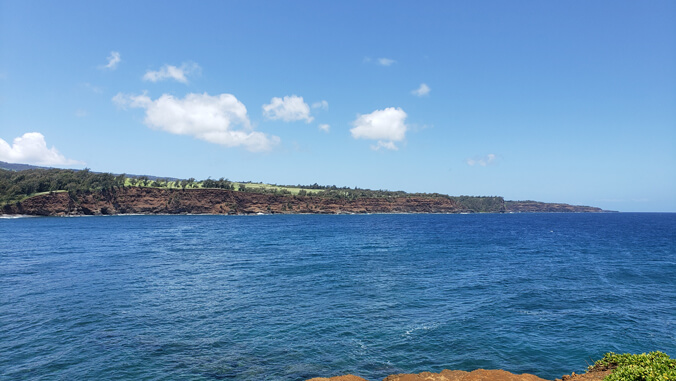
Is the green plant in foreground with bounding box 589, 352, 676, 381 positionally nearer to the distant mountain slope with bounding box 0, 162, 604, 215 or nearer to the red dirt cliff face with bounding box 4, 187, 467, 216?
the distant mountain slope with bounding box 0, 162, 604, 215

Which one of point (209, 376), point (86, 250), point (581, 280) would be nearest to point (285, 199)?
point (86, 250)

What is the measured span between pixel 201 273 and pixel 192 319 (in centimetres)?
1581

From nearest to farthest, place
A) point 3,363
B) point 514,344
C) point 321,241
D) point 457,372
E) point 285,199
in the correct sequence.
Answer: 1. point 457,372
2. point 3,363
3. point 514,344
4. point 321,241
5. point 285,199

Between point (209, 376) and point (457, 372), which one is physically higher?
point (457, 372)

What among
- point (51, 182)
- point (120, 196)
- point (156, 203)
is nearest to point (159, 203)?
point (156, 203)

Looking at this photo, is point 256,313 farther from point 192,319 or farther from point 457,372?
point 457,372

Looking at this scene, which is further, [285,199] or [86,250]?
[285,199]

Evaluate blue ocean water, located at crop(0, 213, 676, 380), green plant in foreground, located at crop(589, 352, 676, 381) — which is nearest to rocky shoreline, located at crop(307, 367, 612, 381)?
green plant in foreground, located at crop(589, 352, 676, 381)

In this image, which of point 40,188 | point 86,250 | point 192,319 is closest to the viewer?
point 192,319

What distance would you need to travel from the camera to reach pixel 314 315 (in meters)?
24.8

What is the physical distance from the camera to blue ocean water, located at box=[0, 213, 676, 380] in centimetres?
1775

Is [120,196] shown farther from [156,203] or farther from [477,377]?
[477,377]

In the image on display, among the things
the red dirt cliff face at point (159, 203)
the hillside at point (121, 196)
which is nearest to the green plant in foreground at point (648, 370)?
the hillside at point (121, 196)

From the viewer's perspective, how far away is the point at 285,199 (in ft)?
636
